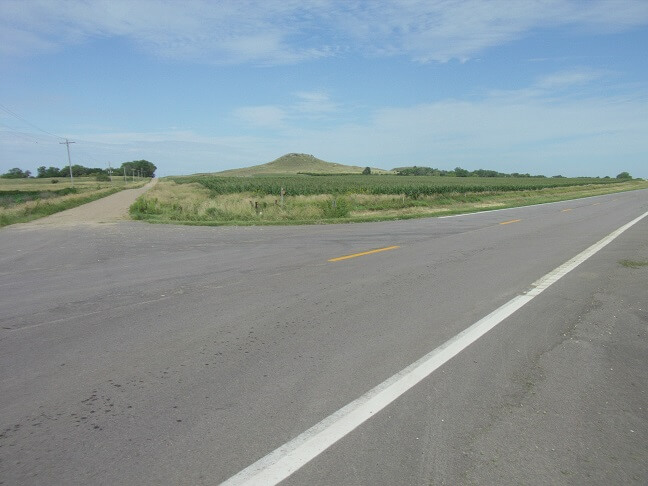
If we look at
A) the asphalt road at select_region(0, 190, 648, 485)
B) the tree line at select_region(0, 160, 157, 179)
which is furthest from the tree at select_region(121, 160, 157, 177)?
the asphalt road at select_region(0, 190, 648, 485)

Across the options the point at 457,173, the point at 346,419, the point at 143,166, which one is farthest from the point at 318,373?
the point at 143,166

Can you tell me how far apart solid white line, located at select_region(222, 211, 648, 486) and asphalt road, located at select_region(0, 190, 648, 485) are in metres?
0.08

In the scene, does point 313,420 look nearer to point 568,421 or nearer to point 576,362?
point 568,421

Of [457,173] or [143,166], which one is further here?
[143,166]

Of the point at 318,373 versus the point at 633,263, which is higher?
the point at 318,373

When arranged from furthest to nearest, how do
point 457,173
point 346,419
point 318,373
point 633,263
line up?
point 457,173 → point 633,263 → point 318,373 → point 346,419

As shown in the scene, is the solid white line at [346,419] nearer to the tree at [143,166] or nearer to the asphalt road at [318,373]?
the asphalt road at [318,373]

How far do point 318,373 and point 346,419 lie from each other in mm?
868

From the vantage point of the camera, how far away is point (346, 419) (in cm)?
355

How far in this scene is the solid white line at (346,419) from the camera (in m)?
2.96

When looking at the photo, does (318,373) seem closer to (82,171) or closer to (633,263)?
(633,263)

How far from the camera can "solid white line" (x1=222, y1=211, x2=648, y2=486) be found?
296 centimetres

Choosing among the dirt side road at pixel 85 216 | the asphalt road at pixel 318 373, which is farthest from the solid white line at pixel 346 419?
the dirt side road at pixel 85 216

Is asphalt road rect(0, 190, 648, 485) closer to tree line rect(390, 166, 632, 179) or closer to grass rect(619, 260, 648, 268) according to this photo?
grass rect(619, 260, 648, 268)
